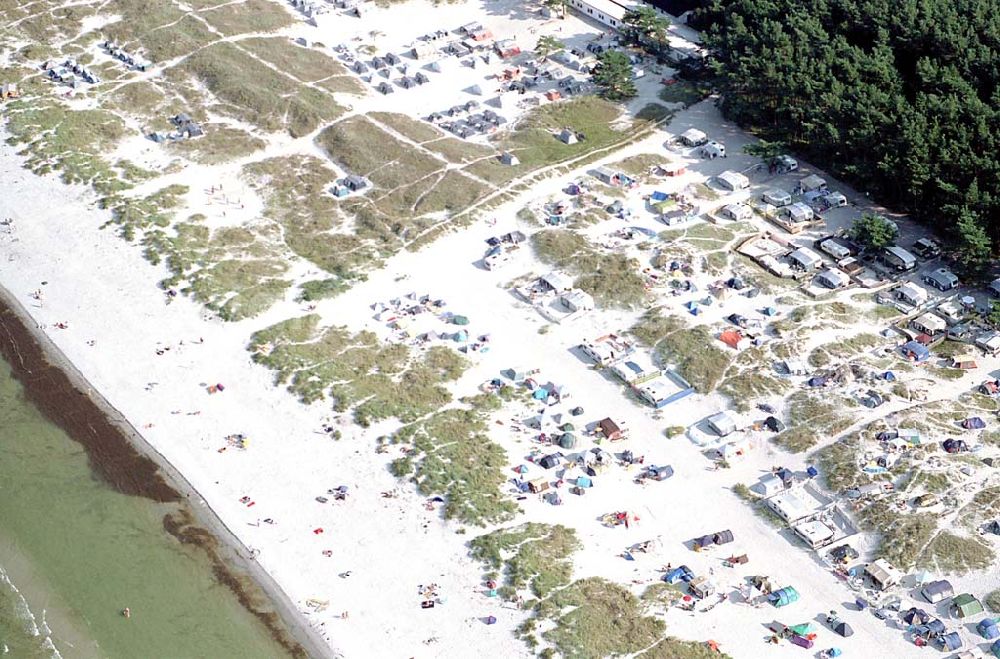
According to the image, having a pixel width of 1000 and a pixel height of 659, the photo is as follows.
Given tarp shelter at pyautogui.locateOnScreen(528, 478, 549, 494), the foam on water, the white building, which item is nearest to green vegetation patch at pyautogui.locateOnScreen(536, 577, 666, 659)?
tarp shelter at pyautogui.locateOnScreen(528, 478, 549, 494)

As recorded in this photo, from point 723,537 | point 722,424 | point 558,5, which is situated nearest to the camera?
point 723,537

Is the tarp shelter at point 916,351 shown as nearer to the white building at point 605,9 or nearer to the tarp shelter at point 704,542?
the tarp shelter at point 704,542

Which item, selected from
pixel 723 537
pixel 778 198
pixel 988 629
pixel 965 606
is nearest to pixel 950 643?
pixel 988 629

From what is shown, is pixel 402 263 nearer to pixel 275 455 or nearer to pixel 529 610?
pixel 275 455

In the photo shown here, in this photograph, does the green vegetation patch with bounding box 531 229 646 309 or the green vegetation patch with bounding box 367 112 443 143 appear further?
the green vegetation patch with bounding box 367 112 443 143

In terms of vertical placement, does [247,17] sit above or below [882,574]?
below

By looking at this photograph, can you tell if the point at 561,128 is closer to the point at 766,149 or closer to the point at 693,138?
the point at 693,138

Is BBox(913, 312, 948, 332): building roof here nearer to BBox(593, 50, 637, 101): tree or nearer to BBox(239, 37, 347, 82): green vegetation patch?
BBox(593, 50, 637, 101): tree
